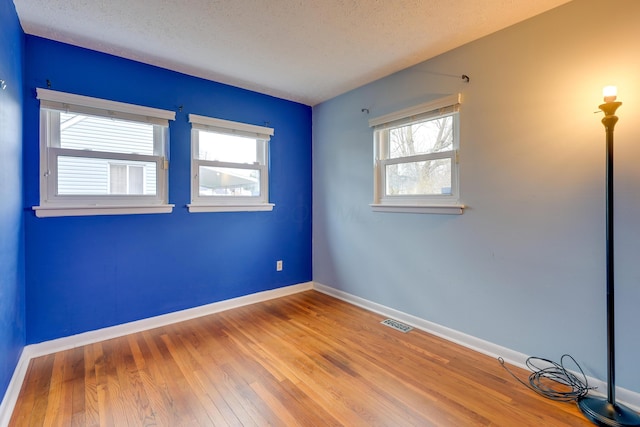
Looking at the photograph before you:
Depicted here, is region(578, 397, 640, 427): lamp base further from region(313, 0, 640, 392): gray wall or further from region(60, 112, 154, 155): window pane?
region(60, 112, 154, 155): window pane

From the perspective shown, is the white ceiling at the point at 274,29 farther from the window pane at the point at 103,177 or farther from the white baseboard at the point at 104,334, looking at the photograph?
the white baseboard at the point at 104,334

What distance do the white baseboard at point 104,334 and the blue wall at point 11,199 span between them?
9 centimetres

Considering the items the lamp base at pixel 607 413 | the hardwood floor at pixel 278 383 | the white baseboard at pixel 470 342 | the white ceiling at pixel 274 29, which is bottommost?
the hardwood floor at pixel 278 383

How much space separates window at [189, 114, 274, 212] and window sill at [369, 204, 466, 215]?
4.32 ft

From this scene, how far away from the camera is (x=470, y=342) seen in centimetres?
241

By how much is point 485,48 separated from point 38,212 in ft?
11.8

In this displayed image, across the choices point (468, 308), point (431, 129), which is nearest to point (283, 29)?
point (431, 129)

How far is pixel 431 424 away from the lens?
62.6 inches

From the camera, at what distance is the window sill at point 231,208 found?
303 cm

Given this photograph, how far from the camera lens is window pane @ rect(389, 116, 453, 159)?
261 centimetres

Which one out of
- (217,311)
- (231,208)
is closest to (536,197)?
(231,208)

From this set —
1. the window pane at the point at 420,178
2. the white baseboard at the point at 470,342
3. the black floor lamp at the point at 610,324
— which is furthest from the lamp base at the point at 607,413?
the window pane at the point at 420,178

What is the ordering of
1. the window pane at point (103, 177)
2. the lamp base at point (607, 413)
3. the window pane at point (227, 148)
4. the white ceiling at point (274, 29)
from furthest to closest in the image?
the window pane at point (227, 148) → the window pane at point (103, 177) → the white ceiling at point (274, 29) → the lamp base at point (607, 413)

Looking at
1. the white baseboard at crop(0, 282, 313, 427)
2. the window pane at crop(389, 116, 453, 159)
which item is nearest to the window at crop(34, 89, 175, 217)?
the white baseboard at crop(0, 282, 313, 427)
